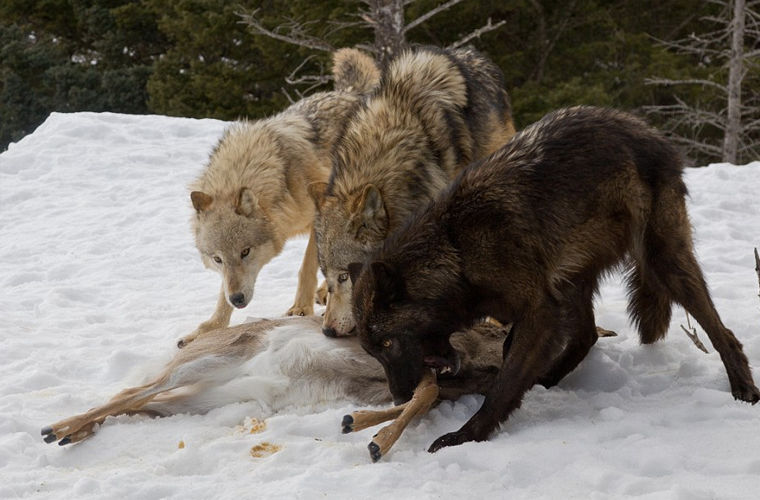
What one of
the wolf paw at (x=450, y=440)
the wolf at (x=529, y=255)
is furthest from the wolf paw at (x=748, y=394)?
the wolf paw at (x=450, y=440)

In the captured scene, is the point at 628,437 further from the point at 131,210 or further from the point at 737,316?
the point at 131,210

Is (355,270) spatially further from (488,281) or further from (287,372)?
(488,281)

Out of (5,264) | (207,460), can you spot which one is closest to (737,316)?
(207,460)

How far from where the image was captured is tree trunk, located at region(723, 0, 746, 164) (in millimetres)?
14781

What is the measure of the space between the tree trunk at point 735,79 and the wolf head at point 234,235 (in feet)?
39.2

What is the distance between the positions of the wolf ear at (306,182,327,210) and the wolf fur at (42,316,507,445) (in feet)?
3.60

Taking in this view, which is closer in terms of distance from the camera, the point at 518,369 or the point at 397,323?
the point at 518,369

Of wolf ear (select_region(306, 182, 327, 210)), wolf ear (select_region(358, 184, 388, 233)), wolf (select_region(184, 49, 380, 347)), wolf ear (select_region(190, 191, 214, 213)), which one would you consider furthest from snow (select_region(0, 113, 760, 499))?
wolf ear (select_region(306, 182, 327, 210))

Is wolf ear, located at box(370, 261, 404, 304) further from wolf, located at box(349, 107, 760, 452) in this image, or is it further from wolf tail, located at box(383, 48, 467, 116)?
wolf tail, located at box(383, 48, 467, 116)

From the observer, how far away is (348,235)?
485 centimetres

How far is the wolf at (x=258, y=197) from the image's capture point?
570 centimetres

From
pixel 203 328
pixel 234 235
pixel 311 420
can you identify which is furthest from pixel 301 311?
pixel 311 420

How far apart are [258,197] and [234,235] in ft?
1.30

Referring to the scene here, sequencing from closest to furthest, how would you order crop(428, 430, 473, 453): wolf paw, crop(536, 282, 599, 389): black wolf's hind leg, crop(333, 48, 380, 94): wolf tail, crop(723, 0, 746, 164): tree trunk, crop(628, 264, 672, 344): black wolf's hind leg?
crop(428, 430, 473, 453): wolf paw < crop(536, 282, 599, 389): black wolf's hind leg < crop(628, 264, 672, 344): black wolf's hind leg < crop(333, 48, 380, 94): wolf tail < crop(723, 0, 746, 164): tree trunk
